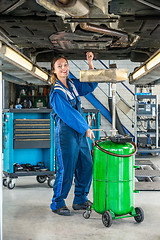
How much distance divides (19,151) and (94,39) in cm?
207

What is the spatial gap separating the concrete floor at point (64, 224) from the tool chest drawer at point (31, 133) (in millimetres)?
865

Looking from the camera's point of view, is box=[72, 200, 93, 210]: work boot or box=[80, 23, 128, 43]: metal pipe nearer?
box=[80, 23, 128, 43]: metal pipe

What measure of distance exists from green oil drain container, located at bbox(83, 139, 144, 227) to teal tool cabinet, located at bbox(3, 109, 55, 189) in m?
1.73

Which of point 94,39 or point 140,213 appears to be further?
point 94,39

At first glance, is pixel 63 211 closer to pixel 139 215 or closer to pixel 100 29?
pixel 139 215

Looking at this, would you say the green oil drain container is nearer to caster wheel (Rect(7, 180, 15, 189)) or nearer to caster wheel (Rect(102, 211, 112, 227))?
caster wheel (Rect(102, 211, 112, 227))

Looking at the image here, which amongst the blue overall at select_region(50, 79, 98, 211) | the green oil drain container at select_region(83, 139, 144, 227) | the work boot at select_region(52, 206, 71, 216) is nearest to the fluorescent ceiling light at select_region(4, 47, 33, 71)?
the blue overall at select_region(50, 79, 98, 211)

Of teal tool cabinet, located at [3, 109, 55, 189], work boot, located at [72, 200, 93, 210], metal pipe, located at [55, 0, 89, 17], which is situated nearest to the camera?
metal pipe, located at [55, 0, 89, 17]

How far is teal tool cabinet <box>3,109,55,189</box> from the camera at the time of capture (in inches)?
178

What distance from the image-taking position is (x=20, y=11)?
268cm

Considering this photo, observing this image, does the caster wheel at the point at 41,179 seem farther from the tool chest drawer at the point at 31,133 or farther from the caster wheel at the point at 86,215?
the caster wheel at the point at 86,215

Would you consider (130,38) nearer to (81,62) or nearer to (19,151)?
(19,151)

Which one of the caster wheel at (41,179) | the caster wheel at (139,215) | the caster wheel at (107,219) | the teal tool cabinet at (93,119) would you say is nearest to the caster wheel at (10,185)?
the caster wheel at (41,179)

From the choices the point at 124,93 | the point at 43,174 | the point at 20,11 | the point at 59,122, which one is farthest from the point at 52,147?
the point at 124,93
